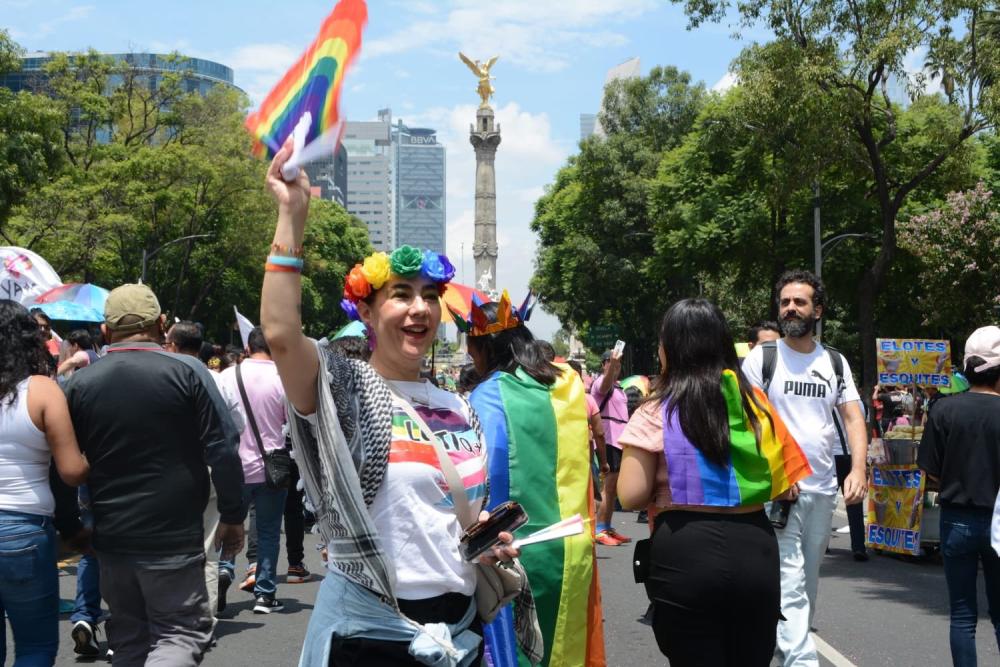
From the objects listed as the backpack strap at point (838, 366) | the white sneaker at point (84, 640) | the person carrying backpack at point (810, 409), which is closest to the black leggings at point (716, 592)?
the person carrying backpack at point (810, 409)

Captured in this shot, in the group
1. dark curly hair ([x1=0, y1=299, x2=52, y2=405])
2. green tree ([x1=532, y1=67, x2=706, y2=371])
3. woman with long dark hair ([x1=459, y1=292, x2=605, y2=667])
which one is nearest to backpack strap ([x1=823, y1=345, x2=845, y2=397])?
woman with long dark hair ([x1=459, y1=292, x2=605, y2=667])

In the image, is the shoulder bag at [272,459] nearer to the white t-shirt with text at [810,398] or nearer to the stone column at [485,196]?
the white t-shirt with text at [810,398]

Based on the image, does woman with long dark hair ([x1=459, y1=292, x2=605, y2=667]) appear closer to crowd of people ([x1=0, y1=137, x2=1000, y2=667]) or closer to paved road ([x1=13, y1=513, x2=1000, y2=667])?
crowd of people ([x1=0, y1=137, x2=1000, y2=667])

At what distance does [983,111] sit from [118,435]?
635 inches

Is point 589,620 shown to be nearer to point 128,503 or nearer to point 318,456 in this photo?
point 128,503

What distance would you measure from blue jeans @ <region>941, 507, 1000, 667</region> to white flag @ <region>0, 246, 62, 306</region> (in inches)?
366

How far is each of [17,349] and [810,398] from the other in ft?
12.2

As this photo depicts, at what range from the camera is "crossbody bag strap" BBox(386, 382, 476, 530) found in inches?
119

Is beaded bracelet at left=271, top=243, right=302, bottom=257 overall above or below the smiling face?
above

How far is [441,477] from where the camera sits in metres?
3.01

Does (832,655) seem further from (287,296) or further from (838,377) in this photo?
(287,296)

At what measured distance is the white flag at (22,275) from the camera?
11641 mm

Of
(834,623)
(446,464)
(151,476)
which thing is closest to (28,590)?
(151,476)

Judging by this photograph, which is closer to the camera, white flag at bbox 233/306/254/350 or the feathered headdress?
the feathered headdress
